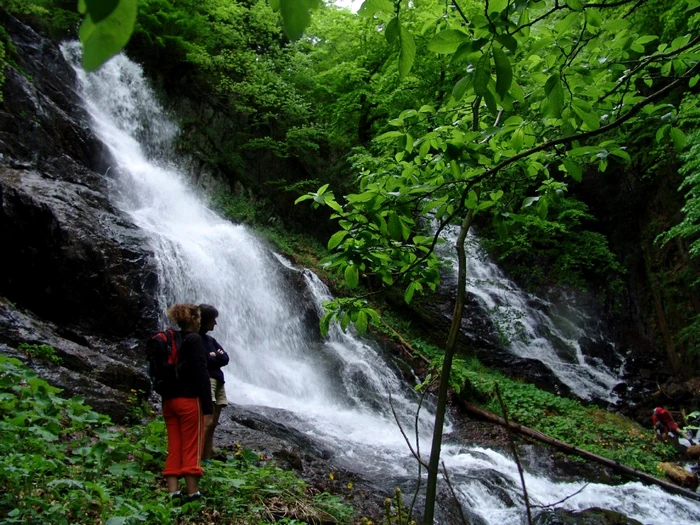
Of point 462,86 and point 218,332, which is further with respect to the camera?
point 218,332

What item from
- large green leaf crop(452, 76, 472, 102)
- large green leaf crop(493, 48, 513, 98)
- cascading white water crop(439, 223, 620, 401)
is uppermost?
cascading white water crop(439, 223, 620, 401)

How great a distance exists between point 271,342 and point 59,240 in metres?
4.49

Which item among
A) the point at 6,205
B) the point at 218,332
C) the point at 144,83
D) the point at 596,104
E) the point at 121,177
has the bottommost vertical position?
the point at 218,332

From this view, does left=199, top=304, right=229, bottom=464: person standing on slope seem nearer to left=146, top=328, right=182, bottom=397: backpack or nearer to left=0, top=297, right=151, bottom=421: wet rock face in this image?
left=146, top=328, right=182, bottom=397: backpack

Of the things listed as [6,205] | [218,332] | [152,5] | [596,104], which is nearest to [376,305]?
[218,332]

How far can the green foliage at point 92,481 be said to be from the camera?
2.48 meters

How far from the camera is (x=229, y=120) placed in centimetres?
1574

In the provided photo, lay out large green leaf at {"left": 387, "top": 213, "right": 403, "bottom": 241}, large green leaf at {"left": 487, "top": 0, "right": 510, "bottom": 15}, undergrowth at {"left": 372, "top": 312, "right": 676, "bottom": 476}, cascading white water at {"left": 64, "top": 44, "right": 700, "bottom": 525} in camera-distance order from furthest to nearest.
Answer: undergrowth at {"left": 372, "top": 312, "right": 676, "bottom": 476} → cascading white water at {"left": 64, "top": 44, "right": 700, "bottom": 525} → large green leaf at {"left": 387, "top": 213, "right": 403, "bottom": 241} → large green leaf at {"left": 487, "top": 0, "right": 510, "bottom": 15}

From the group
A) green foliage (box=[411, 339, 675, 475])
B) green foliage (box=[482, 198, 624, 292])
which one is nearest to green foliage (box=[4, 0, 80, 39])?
green foliage (box=[482, 198, 624, 292])

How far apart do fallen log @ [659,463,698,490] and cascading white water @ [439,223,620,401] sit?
475 cm

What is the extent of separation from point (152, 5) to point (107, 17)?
16.1m

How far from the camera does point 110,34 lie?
1.63 ft

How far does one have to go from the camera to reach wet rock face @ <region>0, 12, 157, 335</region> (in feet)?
24.2

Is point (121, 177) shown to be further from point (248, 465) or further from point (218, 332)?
point (248, 465)
